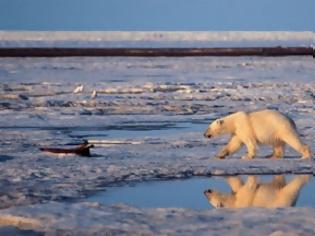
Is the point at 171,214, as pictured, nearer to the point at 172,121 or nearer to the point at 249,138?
the point at 249,138

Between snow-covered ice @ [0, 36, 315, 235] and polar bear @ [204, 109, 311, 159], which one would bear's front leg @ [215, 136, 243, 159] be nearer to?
polar bear @ [204, 109, 311, 159]

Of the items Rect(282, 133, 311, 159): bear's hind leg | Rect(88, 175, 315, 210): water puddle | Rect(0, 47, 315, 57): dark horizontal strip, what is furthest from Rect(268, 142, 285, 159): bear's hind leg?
Rect(0, 47, 315, 57): dark horizontal strip

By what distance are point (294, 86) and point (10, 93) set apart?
29.8ft

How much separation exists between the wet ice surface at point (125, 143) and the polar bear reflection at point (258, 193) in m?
0.52

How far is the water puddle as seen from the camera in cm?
755

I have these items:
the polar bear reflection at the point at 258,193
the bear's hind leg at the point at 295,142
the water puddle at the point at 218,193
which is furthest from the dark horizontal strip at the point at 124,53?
the polar bear reflection at the point at 258,193

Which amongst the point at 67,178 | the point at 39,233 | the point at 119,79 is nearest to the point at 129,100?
the point at 119,79

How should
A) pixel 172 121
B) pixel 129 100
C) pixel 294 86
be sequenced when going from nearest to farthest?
1. pixel 172 121
2. pixel 129 100
3. pixel 294 86

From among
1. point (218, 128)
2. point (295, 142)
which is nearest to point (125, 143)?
point (218, 128)

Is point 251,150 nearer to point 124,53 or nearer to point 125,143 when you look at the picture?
point 125,143

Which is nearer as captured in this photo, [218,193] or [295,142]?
[218,193]

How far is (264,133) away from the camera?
34.4 feet

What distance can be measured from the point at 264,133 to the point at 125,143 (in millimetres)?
2493

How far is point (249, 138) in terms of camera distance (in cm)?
1059
